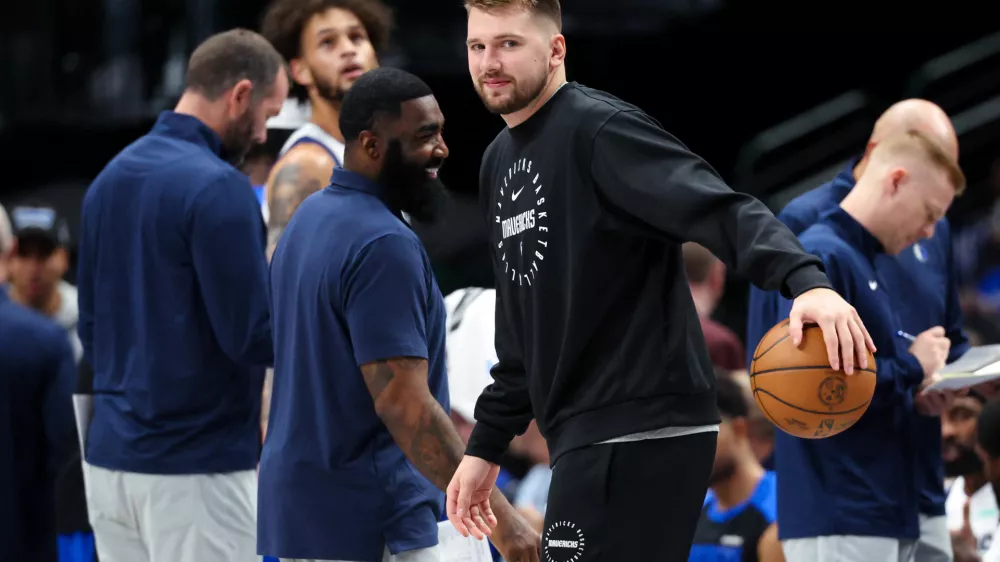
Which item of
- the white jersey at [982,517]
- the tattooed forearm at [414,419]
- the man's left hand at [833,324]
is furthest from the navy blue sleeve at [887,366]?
the man's left hand at [833,324]

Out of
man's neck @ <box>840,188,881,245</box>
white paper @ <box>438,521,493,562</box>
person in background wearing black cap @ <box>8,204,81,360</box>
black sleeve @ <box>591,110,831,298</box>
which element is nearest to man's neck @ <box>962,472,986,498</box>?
man's neck @ <box>840,188,881,245</box>

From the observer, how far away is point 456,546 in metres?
4.16

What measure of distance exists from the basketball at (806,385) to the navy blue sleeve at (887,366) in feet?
5.66

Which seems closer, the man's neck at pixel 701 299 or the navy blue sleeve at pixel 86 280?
the navy blue sleeve at pixel 86 280

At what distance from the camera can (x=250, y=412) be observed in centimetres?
498

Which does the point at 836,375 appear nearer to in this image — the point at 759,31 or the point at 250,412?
the point at 250,412

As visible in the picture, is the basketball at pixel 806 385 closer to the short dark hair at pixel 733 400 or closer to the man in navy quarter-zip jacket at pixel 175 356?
the man in navy quarter-zip jacket at pixel 175 356

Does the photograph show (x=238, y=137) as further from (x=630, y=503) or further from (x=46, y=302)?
(x=46, y=302)

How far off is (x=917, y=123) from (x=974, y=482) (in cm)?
151

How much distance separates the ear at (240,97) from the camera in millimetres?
5203

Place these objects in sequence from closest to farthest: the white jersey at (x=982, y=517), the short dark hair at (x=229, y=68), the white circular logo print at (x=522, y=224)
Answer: the white circular logo print at (x=522, y=224) < the short dark hair at (x=229, y=68) < the white jersey at (x=982, y=517)

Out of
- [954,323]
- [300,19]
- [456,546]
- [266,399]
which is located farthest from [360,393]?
[954,323]

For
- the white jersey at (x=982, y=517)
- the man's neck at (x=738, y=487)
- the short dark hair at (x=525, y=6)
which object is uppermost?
the short dark hair at (x=525, y=6)

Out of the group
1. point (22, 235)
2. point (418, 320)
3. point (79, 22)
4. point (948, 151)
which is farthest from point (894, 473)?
point (79, 22)
